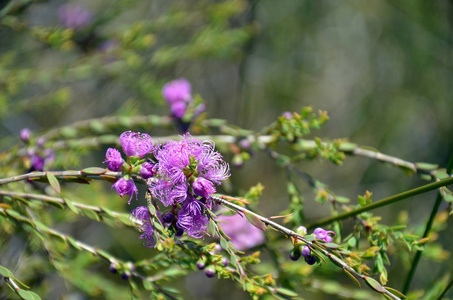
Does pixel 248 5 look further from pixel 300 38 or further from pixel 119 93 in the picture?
pixel 119 93

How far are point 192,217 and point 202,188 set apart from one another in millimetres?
46

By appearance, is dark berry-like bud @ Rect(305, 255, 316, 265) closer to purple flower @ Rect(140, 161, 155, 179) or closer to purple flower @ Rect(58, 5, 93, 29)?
purple flower @ Rect(140, 161, 155, 179)

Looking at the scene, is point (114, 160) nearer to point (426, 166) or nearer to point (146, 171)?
point (146, 171)

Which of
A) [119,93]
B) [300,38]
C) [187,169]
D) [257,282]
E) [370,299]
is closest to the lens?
[187,169]

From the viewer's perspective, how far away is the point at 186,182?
1.84 ft

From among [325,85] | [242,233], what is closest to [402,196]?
[242,233]

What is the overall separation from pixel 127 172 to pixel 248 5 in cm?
192

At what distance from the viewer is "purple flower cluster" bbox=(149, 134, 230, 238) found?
0.55 metres

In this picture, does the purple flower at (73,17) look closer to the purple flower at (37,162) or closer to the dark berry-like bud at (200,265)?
the purple flower at (37,162)

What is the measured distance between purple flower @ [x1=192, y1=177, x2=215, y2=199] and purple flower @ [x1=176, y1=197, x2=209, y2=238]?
0.01 m

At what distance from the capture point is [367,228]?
72 cm

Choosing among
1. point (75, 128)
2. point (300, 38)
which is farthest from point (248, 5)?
point (75, 128)

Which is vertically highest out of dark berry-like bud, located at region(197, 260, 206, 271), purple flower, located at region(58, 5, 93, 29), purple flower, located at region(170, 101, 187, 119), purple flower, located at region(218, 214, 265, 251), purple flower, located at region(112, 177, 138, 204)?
purple flower, located at region(112, 177, 138, 204)

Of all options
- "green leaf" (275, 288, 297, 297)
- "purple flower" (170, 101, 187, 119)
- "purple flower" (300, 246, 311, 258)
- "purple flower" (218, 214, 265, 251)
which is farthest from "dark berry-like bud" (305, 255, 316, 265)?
"purple flower" (218, 214, 265, 251)
